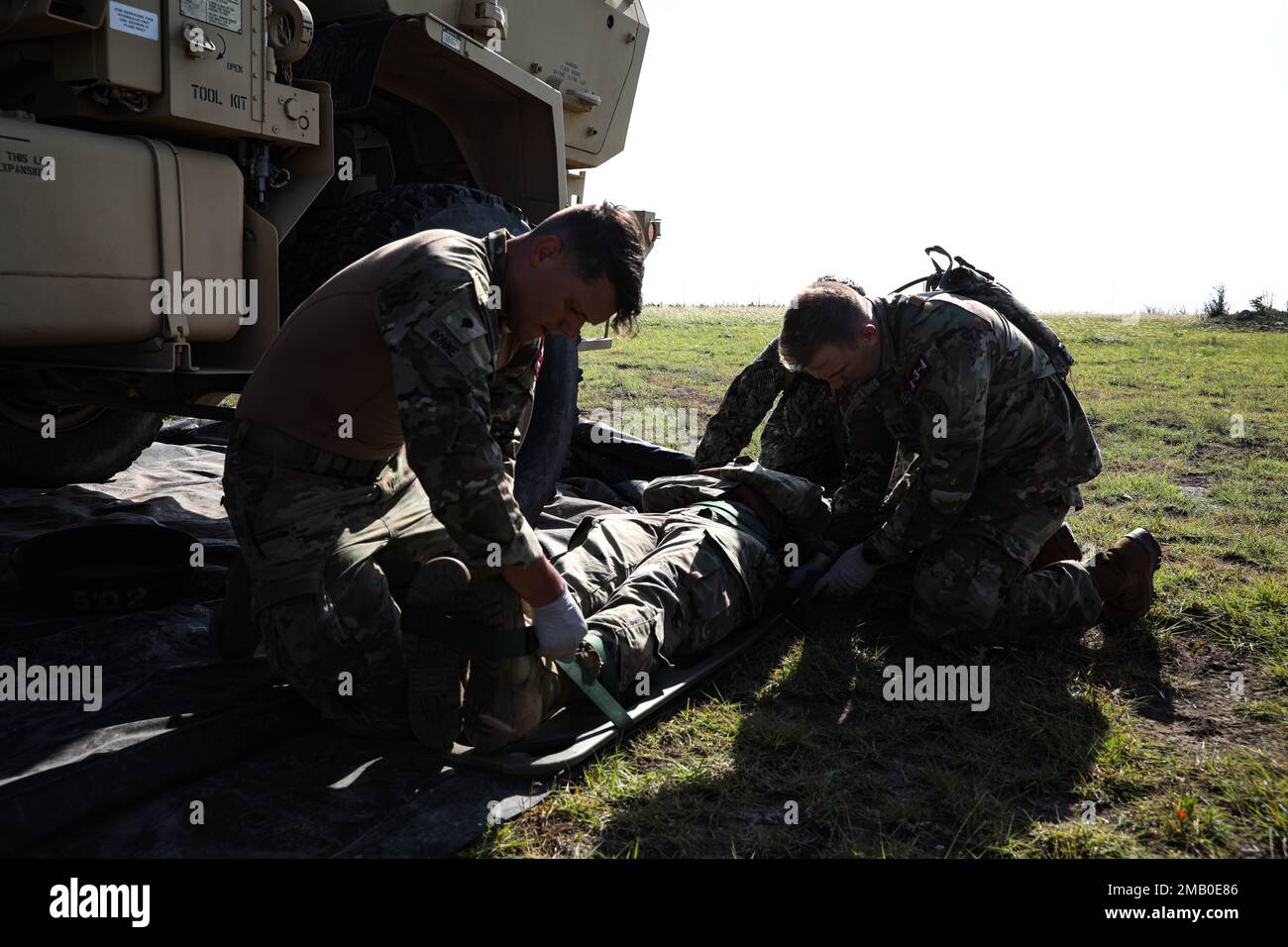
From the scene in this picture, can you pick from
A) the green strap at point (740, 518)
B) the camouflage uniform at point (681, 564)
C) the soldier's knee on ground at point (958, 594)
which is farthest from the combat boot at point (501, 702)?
the soldier's knee on ground at point (958, 594)

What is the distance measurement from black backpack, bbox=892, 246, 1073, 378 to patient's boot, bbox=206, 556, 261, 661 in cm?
259

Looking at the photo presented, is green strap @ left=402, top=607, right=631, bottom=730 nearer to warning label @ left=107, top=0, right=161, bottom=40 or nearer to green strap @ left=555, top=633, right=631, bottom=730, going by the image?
green strap @ left=555, top=633, right=631, bottom=730

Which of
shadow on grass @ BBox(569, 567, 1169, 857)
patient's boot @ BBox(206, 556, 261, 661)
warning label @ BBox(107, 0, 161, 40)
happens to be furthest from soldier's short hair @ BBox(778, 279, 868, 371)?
warning label @ BBox(107, 0, 161, 40)

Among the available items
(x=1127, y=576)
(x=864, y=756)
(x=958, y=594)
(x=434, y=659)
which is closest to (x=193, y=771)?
(x=434, y=659)

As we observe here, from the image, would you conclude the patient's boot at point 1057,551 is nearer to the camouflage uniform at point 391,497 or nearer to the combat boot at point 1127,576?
the combat boot at point 1127,576

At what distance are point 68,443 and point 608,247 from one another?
3598mm

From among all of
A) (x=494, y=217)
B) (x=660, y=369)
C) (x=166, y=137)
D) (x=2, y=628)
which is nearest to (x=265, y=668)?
(x=2, y=628)

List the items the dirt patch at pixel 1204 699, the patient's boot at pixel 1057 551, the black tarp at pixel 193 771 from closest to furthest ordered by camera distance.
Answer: the black tarp at pixel 193 771, the dirt patch at pixel 1204 699, the patient's boot at pixel 1057 551

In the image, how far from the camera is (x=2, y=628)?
127 inches

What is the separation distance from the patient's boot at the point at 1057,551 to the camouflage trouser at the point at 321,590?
7.83 ft

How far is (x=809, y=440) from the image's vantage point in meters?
4.63

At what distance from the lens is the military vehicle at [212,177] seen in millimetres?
2855

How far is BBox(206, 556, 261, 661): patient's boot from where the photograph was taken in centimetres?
296
